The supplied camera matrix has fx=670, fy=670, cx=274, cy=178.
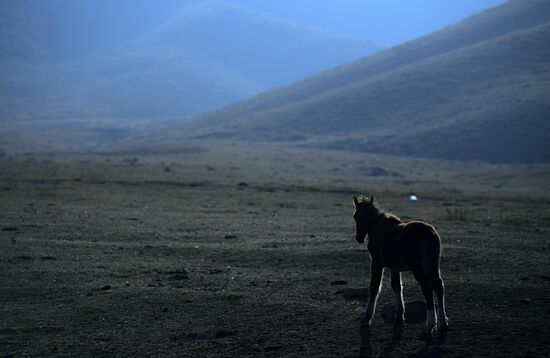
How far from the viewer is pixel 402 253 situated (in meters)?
8.72

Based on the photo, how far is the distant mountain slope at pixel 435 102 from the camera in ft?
240

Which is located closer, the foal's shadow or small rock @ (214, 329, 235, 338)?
the foal's shadow

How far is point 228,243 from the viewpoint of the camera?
666 inches

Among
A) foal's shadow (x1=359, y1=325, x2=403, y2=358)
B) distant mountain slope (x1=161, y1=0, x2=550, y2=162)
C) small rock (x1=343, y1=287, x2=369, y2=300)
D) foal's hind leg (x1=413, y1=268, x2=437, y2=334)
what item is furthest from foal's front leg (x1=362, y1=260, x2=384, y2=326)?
distant mountain slope (x1=161, y1=0, x2=550, y2=162)

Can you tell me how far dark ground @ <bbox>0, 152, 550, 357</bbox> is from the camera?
8891mm

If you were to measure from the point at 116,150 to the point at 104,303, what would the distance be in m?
75.9

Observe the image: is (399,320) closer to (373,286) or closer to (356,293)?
(373,286)

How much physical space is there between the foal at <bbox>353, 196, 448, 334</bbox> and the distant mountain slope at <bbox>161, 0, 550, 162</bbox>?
58748mm

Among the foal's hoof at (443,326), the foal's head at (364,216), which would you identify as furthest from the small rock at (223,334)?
the foal's hoof at (443,326)

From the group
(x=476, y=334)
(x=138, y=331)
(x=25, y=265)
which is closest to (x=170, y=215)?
(x=25, y=265)

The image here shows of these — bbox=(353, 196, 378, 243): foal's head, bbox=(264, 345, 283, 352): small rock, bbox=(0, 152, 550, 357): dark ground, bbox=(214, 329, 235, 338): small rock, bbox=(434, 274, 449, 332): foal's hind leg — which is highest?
bbox=(353, 196, 378, 243): foal's head

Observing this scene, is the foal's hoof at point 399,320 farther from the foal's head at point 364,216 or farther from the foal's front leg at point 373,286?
the foal's head at point 364,216

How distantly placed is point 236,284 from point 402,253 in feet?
14.3

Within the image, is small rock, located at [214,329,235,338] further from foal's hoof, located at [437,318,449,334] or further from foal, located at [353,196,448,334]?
foal's hoof, located at [437,318,449,334]
